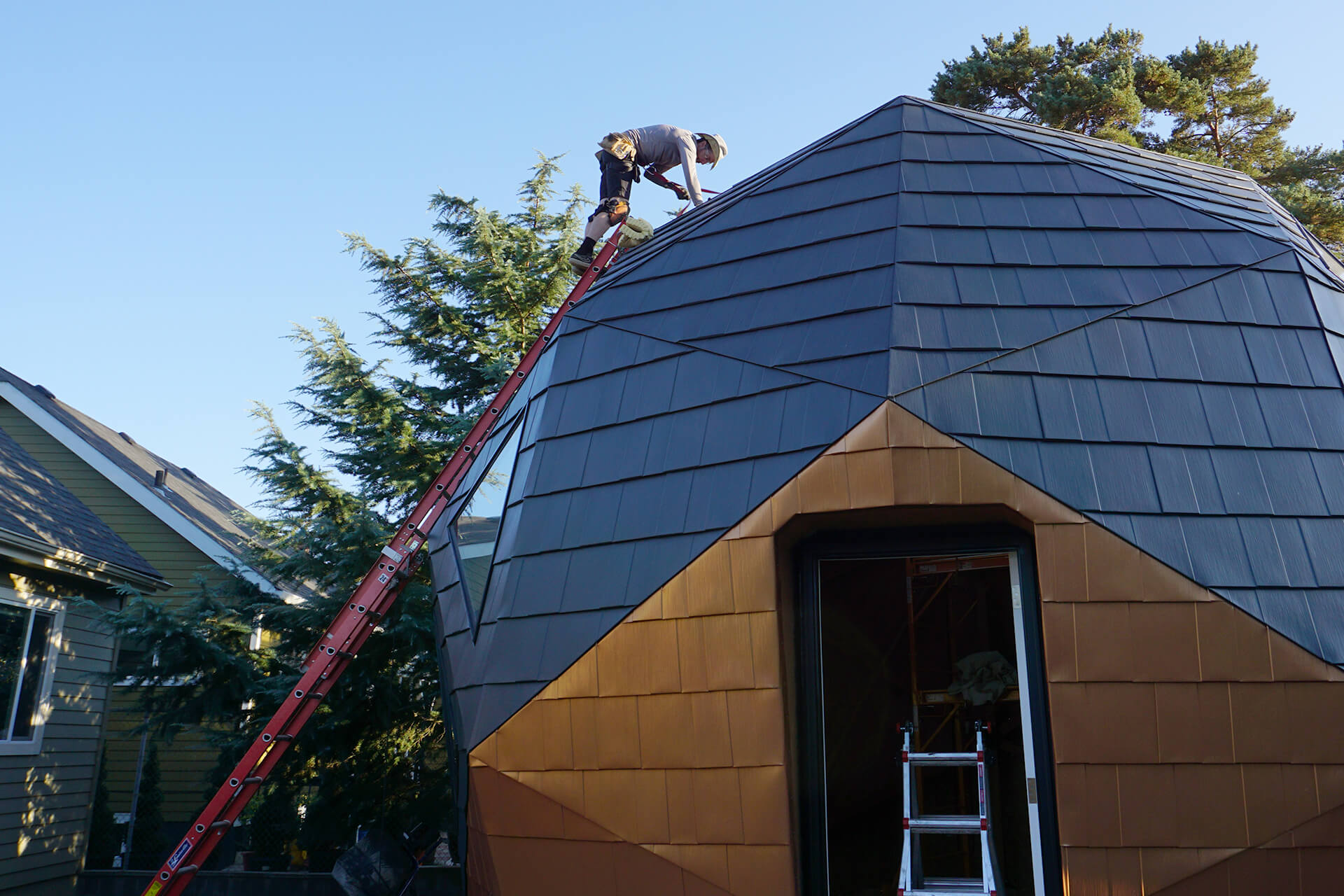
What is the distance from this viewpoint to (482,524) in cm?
732

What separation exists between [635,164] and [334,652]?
552 centimetres

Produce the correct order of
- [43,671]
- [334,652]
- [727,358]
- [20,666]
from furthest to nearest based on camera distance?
[43,671]
[20,666]
[334,652]
[727,358]

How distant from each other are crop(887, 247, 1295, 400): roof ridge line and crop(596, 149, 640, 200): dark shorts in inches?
209

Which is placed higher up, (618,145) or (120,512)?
(618,145)

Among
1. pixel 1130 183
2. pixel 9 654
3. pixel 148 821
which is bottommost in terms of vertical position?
pixel 148 821

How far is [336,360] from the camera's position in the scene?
45.8 feet

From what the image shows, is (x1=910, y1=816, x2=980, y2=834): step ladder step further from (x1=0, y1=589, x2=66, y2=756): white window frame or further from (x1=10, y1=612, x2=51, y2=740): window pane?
(x1=10, y1=612, x2=51, y2=740): window pane

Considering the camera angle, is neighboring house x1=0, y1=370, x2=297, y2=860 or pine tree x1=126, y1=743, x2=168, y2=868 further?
neighboring house x1=0, y1=370, x2=297, y2=860

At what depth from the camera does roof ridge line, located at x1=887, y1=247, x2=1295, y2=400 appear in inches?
220

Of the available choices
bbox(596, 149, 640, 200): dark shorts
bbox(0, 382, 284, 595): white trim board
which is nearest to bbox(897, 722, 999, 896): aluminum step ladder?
bbox(596, 149, 640, 200): dark shorts

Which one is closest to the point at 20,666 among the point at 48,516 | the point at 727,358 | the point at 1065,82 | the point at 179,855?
the point at 48,516

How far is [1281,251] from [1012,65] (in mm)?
18502

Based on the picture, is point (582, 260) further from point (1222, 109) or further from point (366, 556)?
point (1222, 109)

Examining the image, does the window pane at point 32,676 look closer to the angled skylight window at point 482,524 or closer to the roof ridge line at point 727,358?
the angled skylight window at point 482,524
